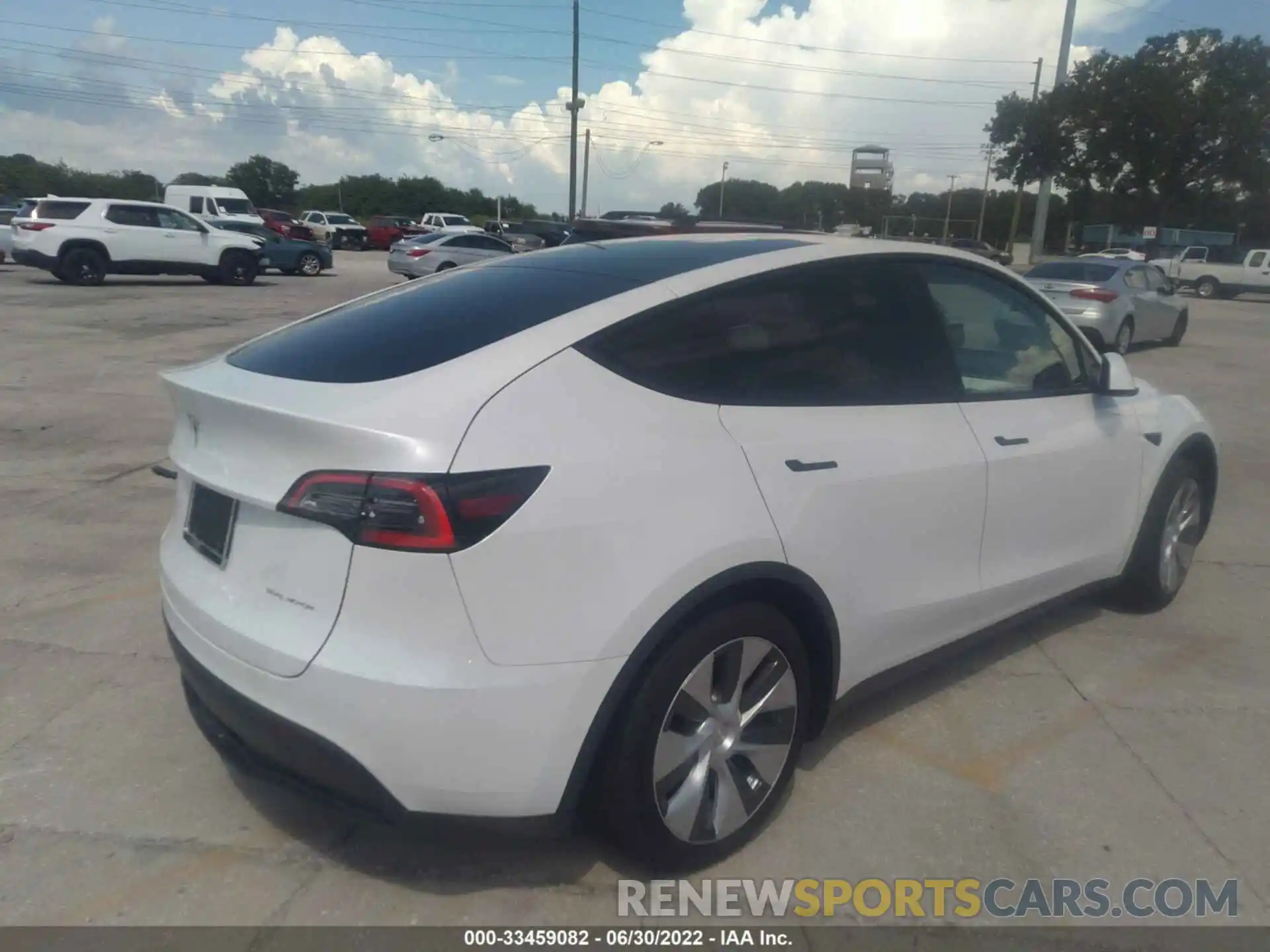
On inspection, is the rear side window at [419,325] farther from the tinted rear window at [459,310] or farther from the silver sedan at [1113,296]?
the silver sedan at [1113,296]

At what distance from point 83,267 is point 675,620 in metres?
23.1

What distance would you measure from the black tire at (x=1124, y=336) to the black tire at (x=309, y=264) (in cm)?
2173

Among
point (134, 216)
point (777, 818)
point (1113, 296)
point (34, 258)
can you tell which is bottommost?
point (34, 258)

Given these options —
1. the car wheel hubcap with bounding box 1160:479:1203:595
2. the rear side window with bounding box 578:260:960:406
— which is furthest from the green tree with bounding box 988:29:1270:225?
the rear side window with bounding box 578:260:960:406

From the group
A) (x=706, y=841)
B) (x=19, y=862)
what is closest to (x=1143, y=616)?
(x=706, y=841)

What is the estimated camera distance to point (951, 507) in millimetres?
3434

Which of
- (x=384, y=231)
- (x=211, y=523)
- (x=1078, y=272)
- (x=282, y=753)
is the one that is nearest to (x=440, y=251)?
(x=1078, y=272)

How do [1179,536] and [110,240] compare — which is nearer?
[1179,536]

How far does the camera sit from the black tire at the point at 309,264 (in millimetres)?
29000

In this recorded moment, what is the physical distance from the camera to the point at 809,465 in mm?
2941

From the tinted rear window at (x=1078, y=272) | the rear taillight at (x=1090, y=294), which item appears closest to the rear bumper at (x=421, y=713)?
the rear taillight at (x=1090, y=294)

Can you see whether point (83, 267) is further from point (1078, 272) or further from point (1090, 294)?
point (1090, 294)

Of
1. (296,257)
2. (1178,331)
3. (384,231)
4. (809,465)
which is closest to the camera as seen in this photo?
(809,465)

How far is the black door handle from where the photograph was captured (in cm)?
290
